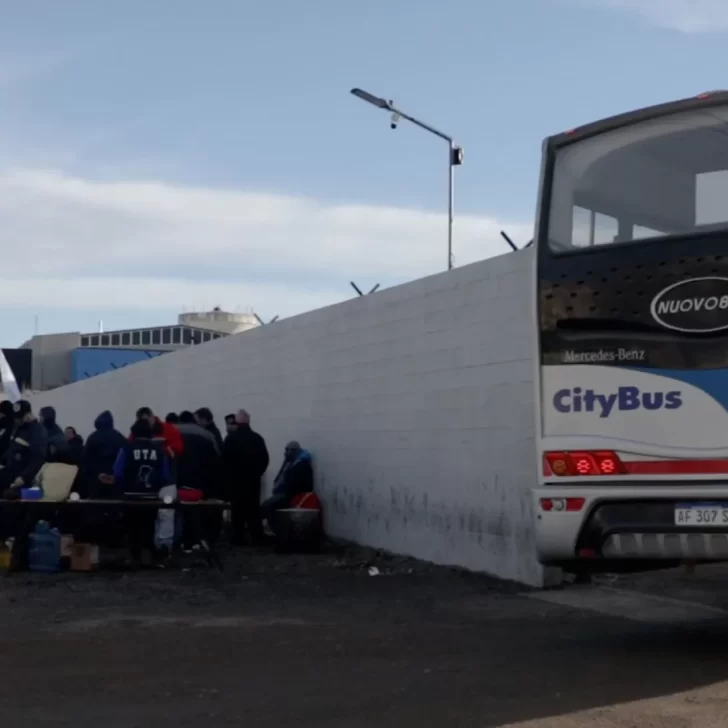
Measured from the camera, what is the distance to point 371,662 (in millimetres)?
8867

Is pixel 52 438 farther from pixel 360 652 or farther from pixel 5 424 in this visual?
pixel 360 652

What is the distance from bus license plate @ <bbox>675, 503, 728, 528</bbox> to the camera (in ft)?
27.7

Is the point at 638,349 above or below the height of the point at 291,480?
above

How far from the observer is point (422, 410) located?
50.0 ft

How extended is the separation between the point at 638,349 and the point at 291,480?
929 centimetres

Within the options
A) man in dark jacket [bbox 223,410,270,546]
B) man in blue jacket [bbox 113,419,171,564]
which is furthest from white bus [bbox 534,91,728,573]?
man in dark jacket [bbox 223,410,270,546]

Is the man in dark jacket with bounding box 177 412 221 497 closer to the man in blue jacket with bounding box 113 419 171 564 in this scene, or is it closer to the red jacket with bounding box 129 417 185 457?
the red jacket with bounding box 129 417 185 457

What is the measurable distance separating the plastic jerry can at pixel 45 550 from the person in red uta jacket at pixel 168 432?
1.70 metres

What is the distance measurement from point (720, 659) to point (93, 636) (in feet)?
15.1

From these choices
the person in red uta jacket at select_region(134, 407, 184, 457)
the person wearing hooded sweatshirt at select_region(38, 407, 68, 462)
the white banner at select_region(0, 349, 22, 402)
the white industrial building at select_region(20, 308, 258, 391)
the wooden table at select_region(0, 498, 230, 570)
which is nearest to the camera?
the wooden table at select_region(0, 498, 230, 570)

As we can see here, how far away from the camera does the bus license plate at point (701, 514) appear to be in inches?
333

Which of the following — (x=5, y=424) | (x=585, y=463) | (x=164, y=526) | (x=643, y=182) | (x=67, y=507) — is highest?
(x=643, y=182)

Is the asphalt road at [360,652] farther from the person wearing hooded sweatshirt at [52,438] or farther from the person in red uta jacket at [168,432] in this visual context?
the person wearing hooded sweatshirt at [52,438]

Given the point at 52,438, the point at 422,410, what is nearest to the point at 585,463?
the point at 422,410
